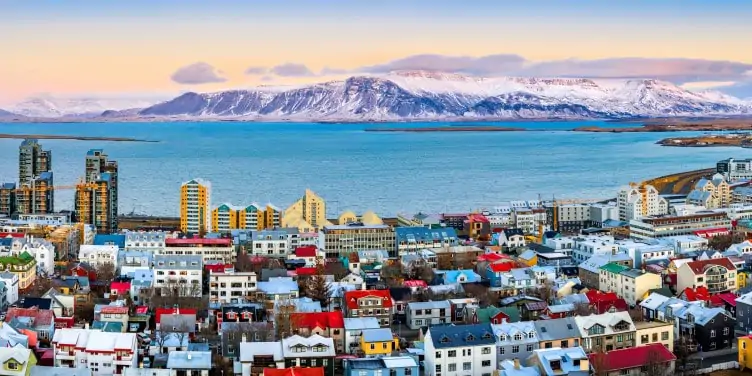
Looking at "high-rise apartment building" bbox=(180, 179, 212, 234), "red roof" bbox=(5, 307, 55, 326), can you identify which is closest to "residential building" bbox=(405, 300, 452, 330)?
"red roof" bbox=(5, 307, 55, 326)

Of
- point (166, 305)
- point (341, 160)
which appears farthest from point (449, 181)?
point (166, 305)

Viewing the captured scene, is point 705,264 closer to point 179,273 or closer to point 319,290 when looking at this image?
point 319,290

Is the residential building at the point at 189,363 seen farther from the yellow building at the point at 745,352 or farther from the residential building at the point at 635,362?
the yellow building at the point at 745,352

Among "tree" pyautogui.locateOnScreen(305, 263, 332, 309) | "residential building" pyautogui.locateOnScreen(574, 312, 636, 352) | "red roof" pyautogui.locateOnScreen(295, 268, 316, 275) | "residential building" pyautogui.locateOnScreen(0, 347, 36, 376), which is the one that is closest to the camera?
"residential building" pyautogui.locateOnScreen(0, 347, 36, 376)

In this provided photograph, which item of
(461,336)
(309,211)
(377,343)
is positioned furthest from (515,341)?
(309,211)

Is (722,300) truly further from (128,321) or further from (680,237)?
(128,321)

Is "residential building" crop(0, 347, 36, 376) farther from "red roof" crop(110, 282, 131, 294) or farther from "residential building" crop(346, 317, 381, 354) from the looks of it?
"red roof" crop(110, 282, 131, 294)
